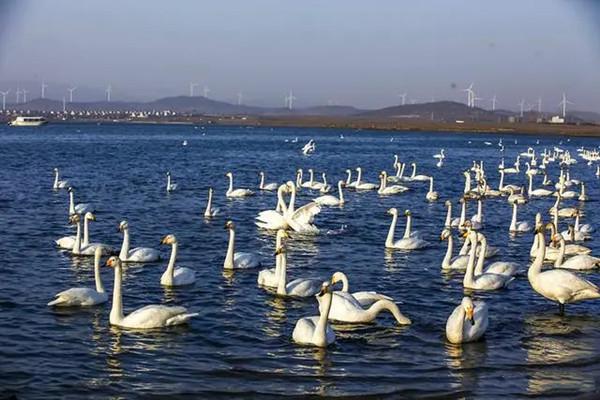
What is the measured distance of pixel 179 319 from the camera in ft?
48.6

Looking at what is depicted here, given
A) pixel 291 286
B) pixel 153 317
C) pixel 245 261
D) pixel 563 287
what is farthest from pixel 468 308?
pixel 245 261

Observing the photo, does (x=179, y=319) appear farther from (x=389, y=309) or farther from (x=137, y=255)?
(x=137, y=255)

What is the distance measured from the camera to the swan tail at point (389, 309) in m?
15.0

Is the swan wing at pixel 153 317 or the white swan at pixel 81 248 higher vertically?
the white swan at pixel 81 248

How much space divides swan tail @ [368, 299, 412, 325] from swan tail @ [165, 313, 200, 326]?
271cm

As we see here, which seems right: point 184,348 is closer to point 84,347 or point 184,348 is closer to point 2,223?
point 84,347

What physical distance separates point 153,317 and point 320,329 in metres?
2.67

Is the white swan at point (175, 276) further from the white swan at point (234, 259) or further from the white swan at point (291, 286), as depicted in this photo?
the white swan at point (291, 286)

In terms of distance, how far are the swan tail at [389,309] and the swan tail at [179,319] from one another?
2.71m

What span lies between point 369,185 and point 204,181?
8429 mm

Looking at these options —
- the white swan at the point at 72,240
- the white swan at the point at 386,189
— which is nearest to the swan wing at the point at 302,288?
the white swan at the point at 72,240

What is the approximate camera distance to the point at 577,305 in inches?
677

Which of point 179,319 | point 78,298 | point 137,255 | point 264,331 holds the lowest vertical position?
point 264,331

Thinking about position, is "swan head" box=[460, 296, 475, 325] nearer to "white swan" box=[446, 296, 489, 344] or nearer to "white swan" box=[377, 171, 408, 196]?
"white swan" box=[446, 296, 489, 344]
